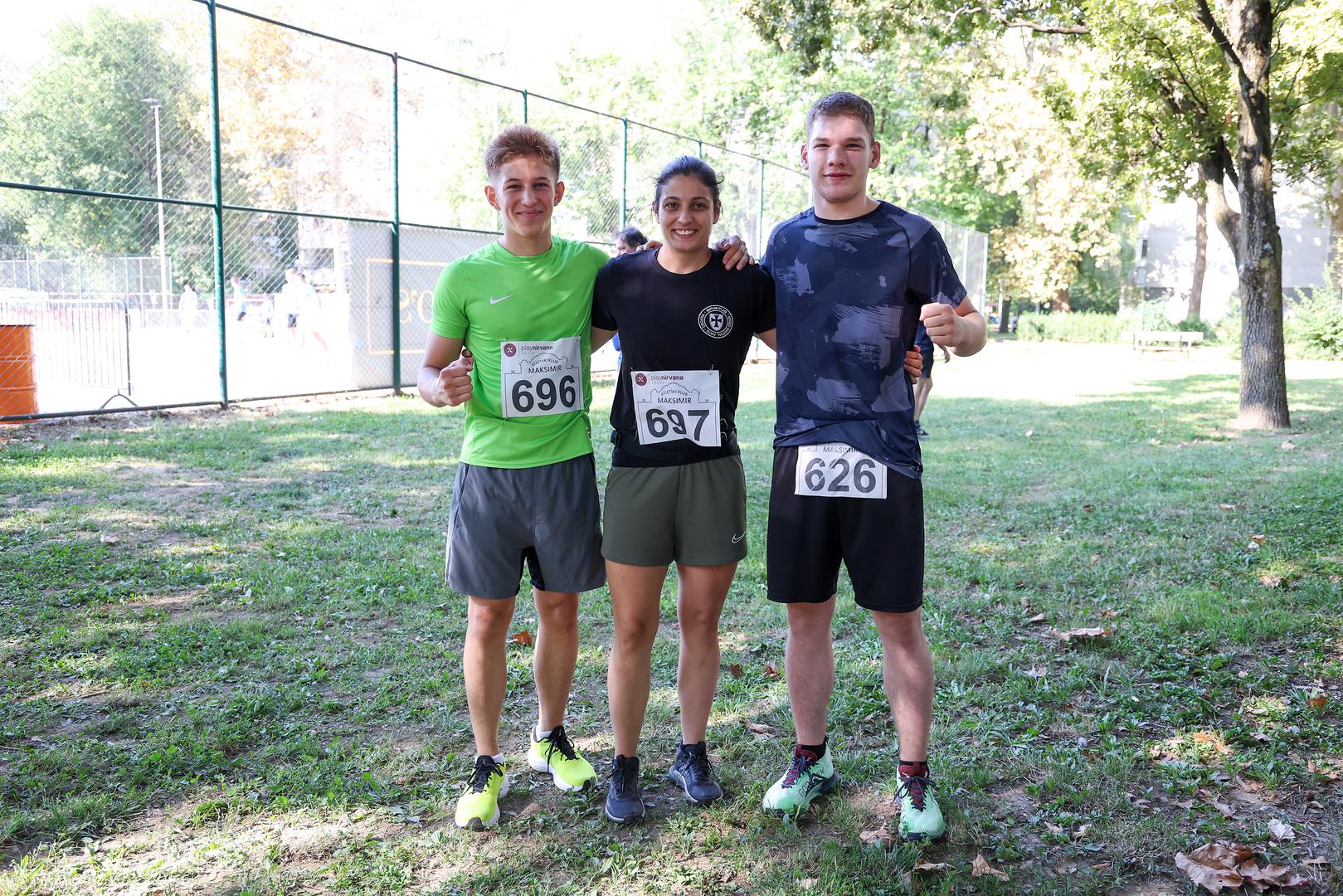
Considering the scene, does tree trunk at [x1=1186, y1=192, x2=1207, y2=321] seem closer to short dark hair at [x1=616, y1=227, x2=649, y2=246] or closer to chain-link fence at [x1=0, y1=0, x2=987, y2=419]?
chain-link fence at [x1=0, y1=0, x2=987, y2=419]

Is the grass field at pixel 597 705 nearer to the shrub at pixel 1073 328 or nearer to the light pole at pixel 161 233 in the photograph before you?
the light pole at pixel 161 233

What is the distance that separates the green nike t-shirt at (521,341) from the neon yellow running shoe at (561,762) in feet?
3.11

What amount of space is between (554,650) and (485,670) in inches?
9.1

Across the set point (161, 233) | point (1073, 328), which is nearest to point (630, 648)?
point (161, 233)

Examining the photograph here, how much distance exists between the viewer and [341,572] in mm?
5398

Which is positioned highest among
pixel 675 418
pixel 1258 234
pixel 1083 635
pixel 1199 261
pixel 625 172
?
pixel 1199 261

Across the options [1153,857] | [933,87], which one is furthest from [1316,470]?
[933,87]

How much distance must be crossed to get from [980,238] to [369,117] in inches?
785

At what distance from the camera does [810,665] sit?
306 cm

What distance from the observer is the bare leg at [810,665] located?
3.04 m

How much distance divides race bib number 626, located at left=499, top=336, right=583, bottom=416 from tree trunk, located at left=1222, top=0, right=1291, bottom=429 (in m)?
10.2

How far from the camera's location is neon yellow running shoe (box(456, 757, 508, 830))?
9.62 feet

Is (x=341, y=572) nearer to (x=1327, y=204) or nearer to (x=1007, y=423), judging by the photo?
(x=1007, y=423)

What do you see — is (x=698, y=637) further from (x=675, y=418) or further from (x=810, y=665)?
(x=675, y=418)
